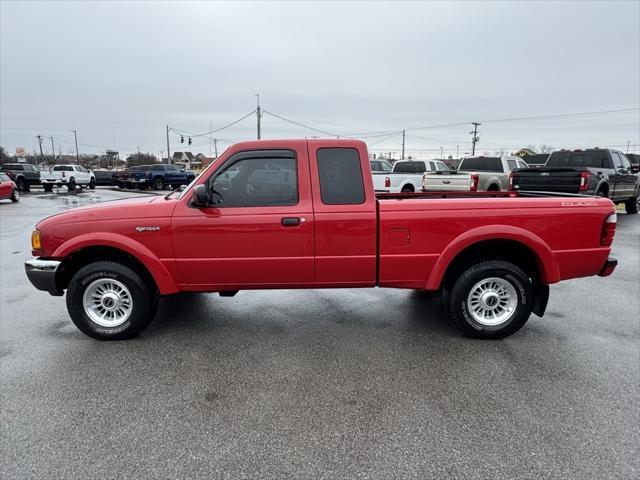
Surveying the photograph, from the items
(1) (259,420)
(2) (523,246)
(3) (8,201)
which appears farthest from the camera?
(3) (8,201)

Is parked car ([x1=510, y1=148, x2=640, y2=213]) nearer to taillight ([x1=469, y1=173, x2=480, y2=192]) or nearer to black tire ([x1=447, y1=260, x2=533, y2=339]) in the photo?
taillight ([x1=469, y1=173, x2=480, y2=192])

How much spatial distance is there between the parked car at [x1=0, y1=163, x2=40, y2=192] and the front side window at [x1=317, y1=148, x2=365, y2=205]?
31.5 metres

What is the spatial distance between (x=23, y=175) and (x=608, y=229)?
111 ft

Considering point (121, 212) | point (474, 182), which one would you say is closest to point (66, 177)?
point (474, 182)

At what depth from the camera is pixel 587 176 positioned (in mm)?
10289

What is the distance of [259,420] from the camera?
2816mm

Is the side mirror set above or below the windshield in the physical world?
below

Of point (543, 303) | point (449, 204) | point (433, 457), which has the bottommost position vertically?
point (433, 457)

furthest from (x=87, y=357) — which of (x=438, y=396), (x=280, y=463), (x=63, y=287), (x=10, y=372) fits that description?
(x=438, y=396)

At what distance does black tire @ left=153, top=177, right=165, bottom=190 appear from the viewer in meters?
29.0

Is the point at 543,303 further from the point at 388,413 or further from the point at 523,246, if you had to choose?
the point at 388,413

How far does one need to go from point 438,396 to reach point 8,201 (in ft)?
80.3

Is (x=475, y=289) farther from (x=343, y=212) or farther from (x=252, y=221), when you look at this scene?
(x=252, y=221)

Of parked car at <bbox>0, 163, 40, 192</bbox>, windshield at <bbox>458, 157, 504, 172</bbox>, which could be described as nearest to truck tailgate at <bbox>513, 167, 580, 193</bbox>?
windshield at <bbox>458, 157, 504, 172</bbox>
